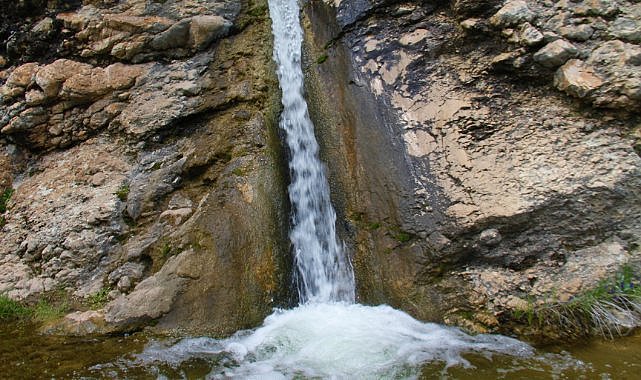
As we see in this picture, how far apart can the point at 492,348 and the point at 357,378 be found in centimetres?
132

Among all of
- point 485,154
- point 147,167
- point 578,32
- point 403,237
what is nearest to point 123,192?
point 147,167

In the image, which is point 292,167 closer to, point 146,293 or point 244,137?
point 244,137

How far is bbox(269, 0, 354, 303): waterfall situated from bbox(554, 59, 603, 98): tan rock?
3.01 metres

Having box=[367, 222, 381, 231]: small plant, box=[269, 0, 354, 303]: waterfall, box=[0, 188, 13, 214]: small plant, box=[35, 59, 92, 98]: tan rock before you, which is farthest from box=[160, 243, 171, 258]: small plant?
box=[35, 59, 92, 98]: tan rock

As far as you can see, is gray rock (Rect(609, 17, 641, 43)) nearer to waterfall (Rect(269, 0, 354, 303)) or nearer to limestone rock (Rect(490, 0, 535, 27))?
limestone rock (Rect(490, 0, 535, 27))

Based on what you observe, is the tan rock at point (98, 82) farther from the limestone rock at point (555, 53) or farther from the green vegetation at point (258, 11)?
the limestone rock at point (555, 53)

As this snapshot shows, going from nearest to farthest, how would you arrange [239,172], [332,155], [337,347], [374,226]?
[337,347] < [374,226] < [239,172] < [332,155]

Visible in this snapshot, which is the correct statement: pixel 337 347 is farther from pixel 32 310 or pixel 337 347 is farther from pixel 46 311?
pixel 32 310

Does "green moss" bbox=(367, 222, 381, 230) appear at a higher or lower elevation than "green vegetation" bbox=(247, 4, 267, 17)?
lower

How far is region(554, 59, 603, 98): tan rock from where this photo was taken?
454cm

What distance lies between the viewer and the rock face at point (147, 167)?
4.68m

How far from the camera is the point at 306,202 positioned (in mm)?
5496

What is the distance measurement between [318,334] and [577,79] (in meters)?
3.92

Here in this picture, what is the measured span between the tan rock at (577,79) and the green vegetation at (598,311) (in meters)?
1.93
